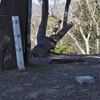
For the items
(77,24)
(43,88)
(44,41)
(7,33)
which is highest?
(77,24)

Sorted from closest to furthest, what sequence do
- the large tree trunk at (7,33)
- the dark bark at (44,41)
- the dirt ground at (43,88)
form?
1. the dirt ground at (43,88)
2. the large tree trunk at (7,33)
3. the dark bark at (44,41)

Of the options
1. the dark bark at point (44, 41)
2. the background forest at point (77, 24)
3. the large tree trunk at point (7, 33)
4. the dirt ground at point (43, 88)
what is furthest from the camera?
the background forest at point (77, 24)

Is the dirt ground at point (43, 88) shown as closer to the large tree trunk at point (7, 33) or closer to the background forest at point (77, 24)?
the large tree trunk at point (7, 33)

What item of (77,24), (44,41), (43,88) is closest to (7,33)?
(43,88)

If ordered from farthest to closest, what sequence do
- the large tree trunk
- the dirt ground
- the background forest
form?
1. the background forest
2. the large tree trunk
3. the dirt ground

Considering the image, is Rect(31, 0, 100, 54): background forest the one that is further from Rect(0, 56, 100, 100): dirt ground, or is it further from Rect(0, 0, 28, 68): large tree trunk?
Rect(0, 56, 100, 100): dirt ground

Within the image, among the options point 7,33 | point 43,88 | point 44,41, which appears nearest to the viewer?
point 43,88

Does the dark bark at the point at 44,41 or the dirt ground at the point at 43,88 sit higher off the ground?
the dark bark at the point at 44,41

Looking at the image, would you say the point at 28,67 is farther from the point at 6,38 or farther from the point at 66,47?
the point at 66,47

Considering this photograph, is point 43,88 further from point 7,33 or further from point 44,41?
point 44,41

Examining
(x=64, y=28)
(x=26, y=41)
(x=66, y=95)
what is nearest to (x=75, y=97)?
(x=66, y=95)

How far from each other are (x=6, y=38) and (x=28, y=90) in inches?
81.6

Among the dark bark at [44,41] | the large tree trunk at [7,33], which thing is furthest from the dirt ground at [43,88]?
the dark bark at [44,41]

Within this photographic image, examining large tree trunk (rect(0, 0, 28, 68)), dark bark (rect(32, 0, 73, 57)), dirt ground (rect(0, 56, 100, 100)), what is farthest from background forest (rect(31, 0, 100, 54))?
dirt ground (rect(0, 56, 100, 100))
